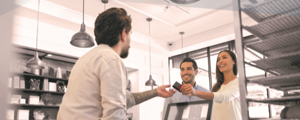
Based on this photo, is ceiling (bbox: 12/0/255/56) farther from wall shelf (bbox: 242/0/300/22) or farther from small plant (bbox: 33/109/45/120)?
wall shelf (bbox: 242/0/300/22)

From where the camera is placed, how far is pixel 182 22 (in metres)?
5.38

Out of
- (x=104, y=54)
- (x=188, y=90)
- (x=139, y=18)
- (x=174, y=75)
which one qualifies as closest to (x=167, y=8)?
(x=139, y=18)

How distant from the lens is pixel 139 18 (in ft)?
16.5

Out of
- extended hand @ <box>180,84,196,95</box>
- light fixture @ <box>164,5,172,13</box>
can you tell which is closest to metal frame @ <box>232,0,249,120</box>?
extended hand @ <box>180,84,196,95</box>

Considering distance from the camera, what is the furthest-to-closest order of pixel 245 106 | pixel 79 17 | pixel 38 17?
pixel 79 17 < pixel 38 17 < pixel 245 106

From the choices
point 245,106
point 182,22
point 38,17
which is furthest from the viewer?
point 182,22

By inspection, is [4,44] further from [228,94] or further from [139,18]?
[139,18]

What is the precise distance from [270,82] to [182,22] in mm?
4798

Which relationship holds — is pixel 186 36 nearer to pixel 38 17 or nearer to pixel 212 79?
pixel 212 79

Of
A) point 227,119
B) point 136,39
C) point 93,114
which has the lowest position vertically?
point 227,119

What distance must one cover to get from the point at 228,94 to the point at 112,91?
86 cm

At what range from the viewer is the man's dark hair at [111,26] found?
1019 millimetres

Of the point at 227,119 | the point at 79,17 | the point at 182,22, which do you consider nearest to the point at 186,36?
the point at 182,22

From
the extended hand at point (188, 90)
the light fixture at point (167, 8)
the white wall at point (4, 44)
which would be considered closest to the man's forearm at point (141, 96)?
the extended hand at point (188, 90)
